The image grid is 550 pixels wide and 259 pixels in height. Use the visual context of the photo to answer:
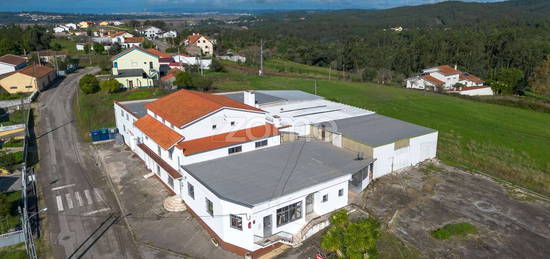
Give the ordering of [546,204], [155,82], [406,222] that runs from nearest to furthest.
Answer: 1. [406,222]
2. [546,204]
3. [155,82]

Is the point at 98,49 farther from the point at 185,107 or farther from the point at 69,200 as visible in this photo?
A: the point at 69,200

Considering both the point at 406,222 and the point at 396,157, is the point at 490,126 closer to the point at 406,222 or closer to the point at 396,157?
the point at 396,157

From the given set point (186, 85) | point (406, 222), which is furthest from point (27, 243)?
point (186, 85)

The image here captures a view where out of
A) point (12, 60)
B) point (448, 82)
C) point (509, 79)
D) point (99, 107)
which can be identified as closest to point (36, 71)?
point (12, 60)

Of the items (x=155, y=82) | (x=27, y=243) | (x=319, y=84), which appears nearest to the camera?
(x=27, y=243)

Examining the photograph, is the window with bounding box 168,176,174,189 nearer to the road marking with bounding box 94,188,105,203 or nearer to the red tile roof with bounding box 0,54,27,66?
the road marking with bounding box 94,188,105,203

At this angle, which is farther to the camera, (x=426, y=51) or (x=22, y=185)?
(x=426, y=51)
